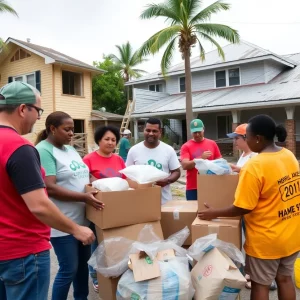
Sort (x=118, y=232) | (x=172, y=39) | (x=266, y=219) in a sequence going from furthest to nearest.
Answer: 1. (x=172, y=39)
2. (x=118, y=232)
3. (x=266, y=219)

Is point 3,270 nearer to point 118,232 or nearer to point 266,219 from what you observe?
point 118,232

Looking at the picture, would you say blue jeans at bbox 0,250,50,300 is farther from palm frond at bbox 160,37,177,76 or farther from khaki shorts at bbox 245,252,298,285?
palm frond at bbox 160,37,177,76

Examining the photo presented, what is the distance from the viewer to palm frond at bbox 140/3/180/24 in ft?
46.2

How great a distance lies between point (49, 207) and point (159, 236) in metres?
1.25

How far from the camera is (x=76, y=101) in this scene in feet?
60.2

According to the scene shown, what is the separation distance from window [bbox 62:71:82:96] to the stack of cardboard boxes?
1684cm

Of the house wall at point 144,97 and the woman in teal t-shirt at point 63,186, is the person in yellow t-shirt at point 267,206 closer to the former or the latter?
the woman in teal t-shirt at point 63,186

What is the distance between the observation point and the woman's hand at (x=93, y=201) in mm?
2367

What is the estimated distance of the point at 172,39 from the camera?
1449 centimetres

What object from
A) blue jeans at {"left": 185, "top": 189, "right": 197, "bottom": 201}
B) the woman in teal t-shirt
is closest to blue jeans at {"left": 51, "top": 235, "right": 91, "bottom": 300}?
the woman in teal t-shirt

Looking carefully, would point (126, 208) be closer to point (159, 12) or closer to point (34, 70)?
point (159, 12)

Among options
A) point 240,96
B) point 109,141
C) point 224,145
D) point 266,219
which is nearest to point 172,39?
point 240,96

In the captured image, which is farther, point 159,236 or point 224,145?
point 224,145

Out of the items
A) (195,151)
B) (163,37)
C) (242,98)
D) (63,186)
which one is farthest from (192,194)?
(242,98)
